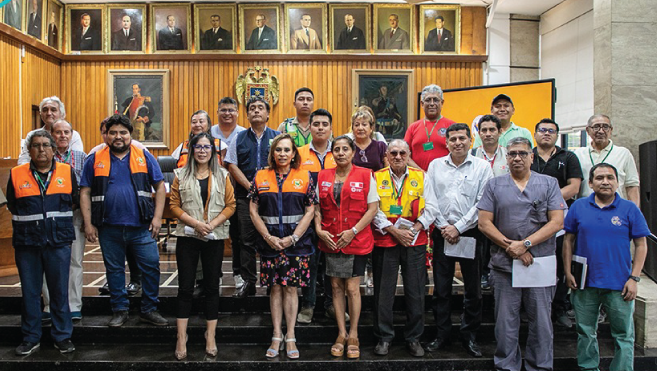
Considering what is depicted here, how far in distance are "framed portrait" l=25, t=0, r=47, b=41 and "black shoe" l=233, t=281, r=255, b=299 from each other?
636 cm

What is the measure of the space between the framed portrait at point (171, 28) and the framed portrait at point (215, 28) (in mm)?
168

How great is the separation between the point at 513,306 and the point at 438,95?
189 centimetres

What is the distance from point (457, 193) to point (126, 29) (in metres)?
7.74

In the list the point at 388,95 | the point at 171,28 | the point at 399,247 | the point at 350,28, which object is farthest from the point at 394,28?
the point at 399,247

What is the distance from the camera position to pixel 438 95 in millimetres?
4230

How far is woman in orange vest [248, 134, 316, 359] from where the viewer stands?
3.53 meters

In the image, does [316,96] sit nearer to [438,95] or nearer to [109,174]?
[438,95]

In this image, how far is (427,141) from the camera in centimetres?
433

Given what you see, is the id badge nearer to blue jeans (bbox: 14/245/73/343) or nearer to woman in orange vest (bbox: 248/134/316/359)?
woman in orange vest (bbox: 248/134/316/359)

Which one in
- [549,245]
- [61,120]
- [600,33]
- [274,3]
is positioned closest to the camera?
[549,245]

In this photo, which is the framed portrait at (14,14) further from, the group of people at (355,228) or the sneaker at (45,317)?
Answer: the sneaker at (45,317)

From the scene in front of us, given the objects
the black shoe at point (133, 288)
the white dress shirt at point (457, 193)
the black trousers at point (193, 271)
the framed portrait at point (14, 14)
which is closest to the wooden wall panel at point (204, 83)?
the framed portrait at point (14, 14)

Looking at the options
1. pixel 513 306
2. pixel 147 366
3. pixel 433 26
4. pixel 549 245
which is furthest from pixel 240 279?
pixel 433 26

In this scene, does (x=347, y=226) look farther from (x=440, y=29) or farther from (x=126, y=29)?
(x=126, y=29)
